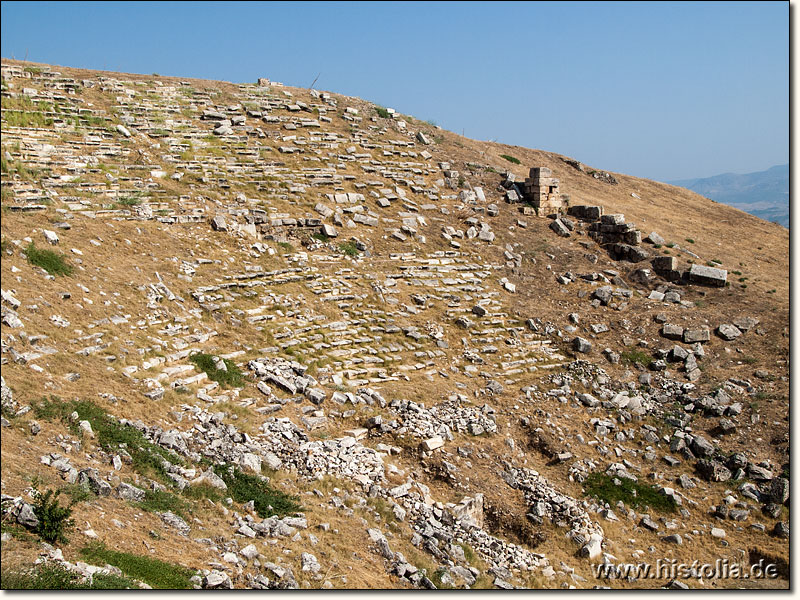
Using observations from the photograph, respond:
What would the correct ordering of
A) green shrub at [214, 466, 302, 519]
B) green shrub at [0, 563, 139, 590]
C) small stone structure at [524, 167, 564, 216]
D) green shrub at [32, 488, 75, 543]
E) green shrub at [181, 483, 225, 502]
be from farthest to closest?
small stone structure at [524, 167, 564, 216]
green shrub at [214, 466, 302, 519]
green shrub at [181, 483, 225, 502]
green shrub at [32, 488, 75, 543]
green shrub at [0, 563, 139, 590]

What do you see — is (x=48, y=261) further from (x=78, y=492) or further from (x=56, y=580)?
(x=56, y=580)

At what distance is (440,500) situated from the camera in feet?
41.3

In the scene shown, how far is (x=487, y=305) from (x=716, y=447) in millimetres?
7437

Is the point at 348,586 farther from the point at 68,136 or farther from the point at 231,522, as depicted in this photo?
the point at 68,136

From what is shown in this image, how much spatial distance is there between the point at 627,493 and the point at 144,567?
10.2m

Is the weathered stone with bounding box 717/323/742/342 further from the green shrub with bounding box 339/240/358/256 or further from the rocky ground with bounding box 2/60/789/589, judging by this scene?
the green shrub with bounding box 339/240/358/256

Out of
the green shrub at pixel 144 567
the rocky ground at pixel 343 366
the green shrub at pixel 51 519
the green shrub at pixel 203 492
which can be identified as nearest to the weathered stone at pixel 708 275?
the rocky ground at pixel 343 366

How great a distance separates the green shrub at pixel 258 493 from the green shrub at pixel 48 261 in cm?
648

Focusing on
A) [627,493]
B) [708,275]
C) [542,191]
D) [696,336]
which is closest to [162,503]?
[627,493]

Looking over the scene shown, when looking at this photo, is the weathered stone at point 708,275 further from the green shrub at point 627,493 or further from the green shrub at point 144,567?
the green shrub at point 144,567

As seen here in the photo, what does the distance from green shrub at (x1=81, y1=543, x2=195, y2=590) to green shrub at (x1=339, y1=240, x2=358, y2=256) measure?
1346 centimetres

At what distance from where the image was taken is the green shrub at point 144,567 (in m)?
7.64

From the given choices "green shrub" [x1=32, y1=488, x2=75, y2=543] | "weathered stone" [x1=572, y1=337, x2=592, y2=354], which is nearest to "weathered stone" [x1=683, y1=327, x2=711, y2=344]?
"weathered stone" [x1=572, y1=337, x2=592, y2=354]

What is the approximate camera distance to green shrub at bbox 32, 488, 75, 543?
25.0ft
